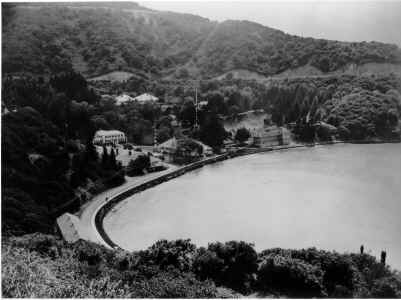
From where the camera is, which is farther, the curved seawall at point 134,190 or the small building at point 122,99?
the small building at point 122,99

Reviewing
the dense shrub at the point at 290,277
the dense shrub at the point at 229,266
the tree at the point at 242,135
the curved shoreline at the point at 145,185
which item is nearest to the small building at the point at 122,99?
the curved shoreline at the point at 145,185

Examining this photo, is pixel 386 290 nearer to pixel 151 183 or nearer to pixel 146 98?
pixel 151 183

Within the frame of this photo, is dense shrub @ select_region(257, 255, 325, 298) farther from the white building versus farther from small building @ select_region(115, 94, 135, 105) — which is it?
small building @ select_region(115, 94, 135, 105)

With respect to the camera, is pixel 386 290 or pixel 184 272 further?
pixel 184 272

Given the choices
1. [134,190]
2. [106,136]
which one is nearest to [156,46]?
[106,136]

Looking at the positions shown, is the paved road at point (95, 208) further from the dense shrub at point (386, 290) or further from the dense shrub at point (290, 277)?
the dense shrub at point (386, 290)

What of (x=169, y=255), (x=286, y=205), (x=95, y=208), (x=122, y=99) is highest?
(x=122, y=99)

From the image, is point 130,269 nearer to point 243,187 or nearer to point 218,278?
point 218,278
